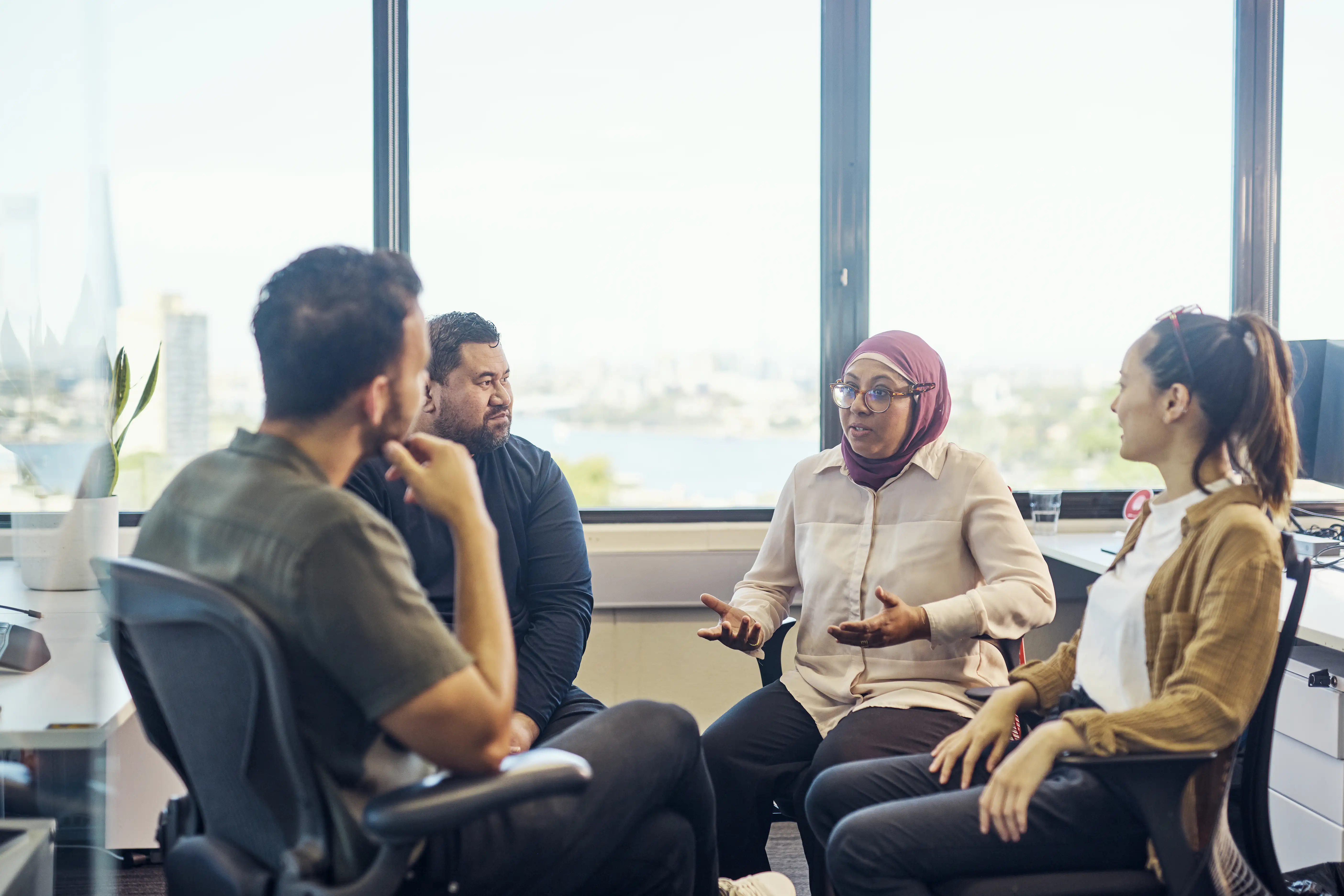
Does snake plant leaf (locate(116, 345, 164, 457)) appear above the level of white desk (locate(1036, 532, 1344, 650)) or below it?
above

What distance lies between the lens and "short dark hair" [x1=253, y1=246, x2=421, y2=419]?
111 centimetres

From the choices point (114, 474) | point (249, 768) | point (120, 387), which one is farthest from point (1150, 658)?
point (120, 387)

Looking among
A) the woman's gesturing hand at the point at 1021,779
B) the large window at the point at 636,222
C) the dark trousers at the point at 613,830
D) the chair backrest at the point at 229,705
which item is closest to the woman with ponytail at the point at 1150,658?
the woman's gesturing hand at the point at 1021,779

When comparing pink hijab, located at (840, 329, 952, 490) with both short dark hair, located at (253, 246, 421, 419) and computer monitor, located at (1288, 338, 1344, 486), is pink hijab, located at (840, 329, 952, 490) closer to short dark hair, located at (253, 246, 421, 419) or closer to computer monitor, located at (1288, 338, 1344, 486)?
computer monitor, located at (1288, 338, 1344, 486)

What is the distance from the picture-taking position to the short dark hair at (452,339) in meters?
1.99

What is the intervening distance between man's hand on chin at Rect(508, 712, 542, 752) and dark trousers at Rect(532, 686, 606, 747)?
0.02 m

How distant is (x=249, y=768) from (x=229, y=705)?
2.7 inches

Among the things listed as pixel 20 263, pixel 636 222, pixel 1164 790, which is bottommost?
pixel 1164 790

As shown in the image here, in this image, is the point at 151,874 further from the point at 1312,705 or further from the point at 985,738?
the point at 1312,705

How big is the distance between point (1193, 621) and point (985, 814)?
37cm

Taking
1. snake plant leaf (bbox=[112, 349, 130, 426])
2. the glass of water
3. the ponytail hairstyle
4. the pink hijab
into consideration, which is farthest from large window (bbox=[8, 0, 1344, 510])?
the ponytail hairstyle

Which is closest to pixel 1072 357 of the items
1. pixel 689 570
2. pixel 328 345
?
pixel 689 570

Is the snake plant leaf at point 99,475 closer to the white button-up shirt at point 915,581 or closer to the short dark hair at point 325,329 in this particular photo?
the short dark hair at point 325,329

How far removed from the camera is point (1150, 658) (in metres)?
1.37
